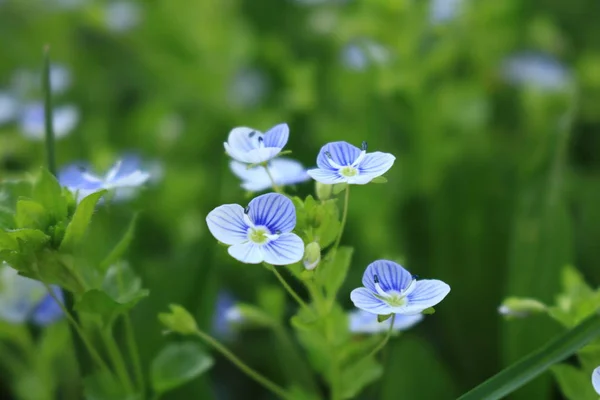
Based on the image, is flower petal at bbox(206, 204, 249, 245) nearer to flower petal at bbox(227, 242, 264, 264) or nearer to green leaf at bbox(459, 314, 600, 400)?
flower petal at bbox(227, 242, 264, 264)

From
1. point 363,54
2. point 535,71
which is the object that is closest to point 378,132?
point 363,54

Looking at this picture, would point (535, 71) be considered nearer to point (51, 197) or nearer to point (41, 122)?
point (41, 122)

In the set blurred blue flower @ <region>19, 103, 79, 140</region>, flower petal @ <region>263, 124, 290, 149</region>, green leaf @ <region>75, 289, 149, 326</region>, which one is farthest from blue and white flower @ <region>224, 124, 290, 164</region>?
blurred blue flower @ <region>19, 103, 79, 140</region>

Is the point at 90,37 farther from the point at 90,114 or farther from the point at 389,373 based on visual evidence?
the point at 389,373

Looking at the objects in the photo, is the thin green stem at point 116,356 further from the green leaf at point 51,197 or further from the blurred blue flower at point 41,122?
the blurred blue flower at point 41,122

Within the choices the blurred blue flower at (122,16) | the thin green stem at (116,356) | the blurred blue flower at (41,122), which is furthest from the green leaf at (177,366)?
the blurred blue flower at (122,16)
